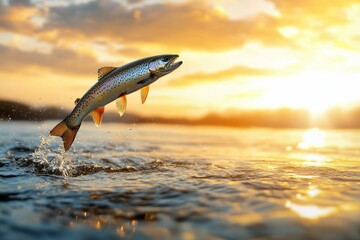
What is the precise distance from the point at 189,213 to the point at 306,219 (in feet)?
5.71

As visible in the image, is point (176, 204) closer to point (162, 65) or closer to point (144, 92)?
point (144, 92)

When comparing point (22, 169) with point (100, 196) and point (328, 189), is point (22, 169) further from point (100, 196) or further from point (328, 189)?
point (328, 189)

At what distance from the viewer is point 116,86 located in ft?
25.6

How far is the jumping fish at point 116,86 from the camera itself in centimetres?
773

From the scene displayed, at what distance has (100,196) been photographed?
22.4 feet

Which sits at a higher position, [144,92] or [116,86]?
[116,86]

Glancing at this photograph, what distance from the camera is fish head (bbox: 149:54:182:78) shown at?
7.72m

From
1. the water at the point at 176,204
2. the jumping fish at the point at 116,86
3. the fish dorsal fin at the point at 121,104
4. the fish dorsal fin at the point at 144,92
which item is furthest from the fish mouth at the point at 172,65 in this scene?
the water at the point at 176,204

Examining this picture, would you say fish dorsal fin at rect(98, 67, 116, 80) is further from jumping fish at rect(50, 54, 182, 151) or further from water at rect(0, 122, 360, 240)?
water at rect(0, 122, 360, 240)

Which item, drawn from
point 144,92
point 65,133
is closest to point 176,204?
point 144,92

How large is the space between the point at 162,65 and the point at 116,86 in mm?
1094

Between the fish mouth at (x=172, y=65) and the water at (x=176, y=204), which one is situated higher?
the fish mouth at (x=172, y=65)

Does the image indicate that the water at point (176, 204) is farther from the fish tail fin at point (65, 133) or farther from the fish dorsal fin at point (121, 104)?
the fish dorsal fin at point (121, 104)

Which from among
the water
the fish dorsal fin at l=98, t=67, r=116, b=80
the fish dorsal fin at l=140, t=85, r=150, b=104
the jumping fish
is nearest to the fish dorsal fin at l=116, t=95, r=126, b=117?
the jumping fish
